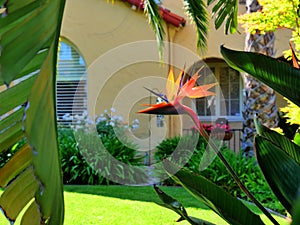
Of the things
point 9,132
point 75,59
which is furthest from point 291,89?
point 75,59

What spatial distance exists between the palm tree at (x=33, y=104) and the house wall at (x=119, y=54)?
33.1ft

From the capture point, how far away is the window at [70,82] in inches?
471

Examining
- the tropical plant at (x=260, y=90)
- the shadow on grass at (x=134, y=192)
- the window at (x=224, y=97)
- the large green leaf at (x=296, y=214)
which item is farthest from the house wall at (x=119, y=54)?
the large green leaf at (x=296, y=214)

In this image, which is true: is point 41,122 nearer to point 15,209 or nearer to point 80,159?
point 15,209

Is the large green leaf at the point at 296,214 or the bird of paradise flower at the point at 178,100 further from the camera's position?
the bird of paradise flower at the point at 178,100

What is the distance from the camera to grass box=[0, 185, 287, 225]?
5.64m

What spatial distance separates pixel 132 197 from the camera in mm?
7164

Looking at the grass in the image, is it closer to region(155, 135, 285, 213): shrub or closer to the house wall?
region(155, 135, 285, 213): shrub

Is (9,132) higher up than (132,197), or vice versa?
(9,132)

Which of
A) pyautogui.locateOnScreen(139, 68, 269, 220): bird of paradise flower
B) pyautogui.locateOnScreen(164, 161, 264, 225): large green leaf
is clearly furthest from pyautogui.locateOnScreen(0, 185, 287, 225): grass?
pyautogui.locateOnScreen(164, 161, 264, 225): large green leaf

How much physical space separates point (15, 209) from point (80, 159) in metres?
8.02

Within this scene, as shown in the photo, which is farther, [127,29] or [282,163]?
[127,29]

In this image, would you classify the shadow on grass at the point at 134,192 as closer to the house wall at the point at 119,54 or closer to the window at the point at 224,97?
the house wall at the point at 119,54

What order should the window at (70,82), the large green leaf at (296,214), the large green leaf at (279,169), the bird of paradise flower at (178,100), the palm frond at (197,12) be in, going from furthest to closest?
the window at (70,82) → the palm frond at (197,12) → the bird of paradise flower at (178,100) → the large green leaf at (279,169) → the large green leaf at (296,214)
